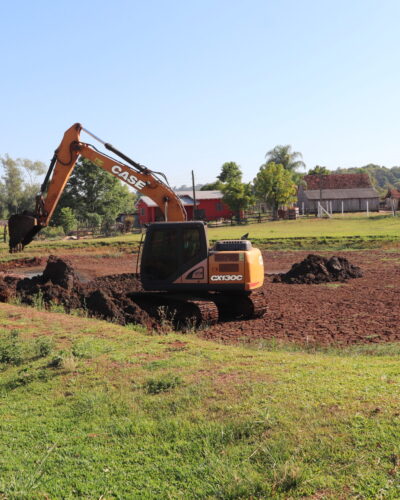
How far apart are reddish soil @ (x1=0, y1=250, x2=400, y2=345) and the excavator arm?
2428 millimetres

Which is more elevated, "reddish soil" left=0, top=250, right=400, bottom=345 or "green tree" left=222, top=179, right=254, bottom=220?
"green tree" left=222, top=179, right=254, bottom=220

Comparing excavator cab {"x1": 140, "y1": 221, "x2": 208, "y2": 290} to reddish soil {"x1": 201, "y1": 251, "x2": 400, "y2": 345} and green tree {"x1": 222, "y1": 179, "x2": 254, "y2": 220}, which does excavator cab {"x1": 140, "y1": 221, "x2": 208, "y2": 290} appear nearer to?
reddish soil {"x1": 201, "y1": 251, "x2": 400, "y2": 345}

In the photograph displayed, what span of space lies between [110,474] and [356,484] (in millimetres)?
2396

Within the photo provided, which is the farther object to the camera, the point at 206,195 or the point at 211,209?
the point at 206,195

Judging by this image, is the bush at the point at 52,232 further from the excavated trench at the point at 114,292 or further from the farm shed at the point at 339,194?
the farm shed at the point at 339,194

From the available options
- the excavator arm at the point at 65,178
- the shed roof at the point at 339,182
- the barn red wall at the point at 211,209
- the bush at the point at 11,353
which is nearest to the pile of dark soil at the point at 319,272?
the excavator arm at the point at 65,178

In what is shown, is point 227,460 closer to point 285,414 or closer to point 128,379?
point 285,414

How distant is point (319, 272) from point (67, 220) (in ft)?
145

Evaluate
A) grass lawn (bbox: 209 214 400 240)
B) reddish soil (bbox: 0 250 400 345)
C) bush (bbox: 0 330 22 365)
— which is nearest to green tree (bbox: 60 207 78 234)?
grass lawn (bbox: 209 214 400 240)

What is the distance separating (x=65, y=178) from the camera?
20000 mm

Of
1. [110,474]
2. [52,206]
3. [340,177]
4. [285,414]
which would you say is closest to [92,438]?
[110,474]

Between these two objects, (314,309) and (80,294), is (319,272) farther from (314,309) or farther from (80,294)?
(80,294)

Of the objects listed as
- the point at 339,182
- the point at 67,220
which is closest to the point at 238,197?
the point at 67,220

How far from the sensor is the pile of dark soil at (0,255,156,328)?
13555 millimetres
